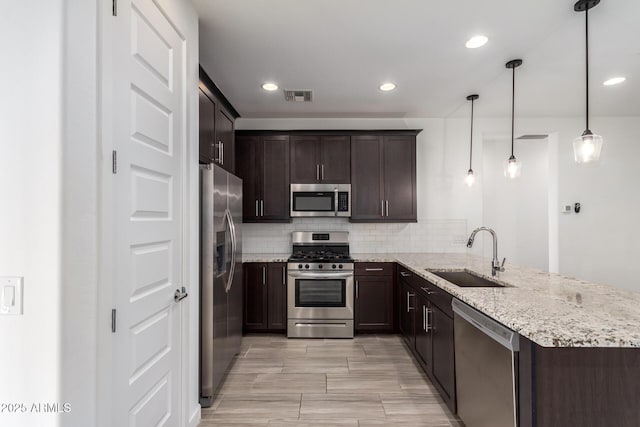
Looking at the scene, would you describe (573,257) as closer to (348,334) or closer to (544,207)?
(544,207)

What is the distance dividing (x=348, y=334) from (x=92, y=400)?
2.90 meters

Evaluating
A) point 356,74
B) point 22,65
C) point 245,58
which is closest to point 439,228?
point 356,74

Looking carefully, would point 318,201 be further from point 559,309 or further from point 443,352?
point 559,309

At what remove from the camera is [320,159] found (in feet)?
13.1

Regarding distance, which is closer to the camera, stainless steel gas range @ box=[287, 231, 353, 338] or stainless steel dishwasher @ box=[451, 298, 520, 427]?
stainless steel dishwasher @ box=[451, 298, 520, 427]

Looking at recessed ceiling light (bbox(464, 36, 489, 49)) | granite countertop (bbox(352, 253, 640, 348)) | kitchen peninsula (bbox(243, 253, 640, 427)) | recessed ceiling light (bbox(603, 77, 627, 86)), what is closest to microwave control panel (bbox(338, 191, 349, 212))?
granite countertop (bbox(352, 253, 640, 348))

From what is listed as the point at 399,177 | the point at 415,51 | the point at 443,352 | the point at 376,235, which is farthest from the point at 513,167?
the point at 376,235

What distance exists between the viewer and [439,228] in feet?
14.0

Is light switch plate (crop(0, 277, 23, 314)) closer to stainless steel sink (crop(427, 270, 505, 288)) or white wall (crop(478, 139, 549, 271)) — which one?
stainless steel sink (crop(427, 270, 505, 288))

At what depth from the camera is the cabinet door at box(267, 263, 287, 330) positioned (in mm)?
3732

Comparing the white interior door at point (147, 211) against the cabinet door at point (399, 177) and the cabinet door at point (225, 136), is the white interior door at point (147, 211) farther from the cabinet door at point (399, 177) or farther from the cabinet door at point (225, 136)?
the cabinet door at point (399, 177)

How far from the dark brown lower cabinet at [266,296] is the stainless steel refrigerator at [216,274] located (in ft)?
2.91

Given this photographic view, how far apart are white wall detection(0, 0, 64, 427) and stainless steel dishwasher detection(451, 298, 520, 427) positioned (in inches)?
69.1

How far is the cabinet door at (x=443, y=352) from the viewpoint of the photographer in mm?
2146
